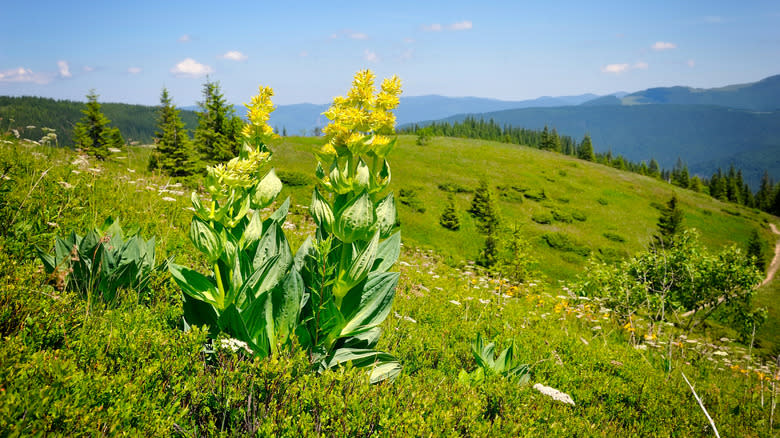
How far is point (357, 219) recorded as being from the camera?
2430 millimetres

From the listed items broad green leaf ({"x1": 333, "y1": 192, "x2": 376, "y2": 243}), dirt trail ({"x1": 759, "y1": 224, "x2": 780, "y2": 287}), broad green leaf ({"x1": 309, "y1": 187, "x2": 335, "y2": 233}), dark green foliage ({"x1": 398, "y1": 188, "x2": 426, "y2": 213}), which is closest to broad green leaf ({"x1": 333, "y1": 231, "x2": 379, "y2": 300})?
broad green leaf ({"x1": 333, "y1": 192, "x2": 376, "y2": 243})

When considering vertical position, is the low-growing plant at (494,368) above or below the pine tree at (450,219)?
above

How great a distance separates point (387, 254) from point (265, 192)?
1055mm

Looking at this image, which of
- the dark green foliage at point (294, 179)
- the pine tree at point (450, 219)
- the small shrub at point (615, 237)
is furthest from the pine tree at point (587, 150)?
the dark green foliage at point (294, 179)

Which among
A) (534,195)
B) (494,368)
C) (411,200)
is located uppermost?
(494,368)

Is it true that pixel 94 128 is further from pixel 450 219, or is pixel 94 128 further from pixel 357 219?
pixel 357 219

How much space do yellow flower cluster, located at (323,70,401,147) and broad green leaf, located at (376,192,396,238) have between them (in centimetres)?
42

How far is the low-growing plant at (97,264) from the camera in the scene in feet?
9.93

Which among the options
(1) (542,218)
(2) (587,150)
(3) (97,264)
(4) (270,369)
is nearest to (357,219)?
(4) (270,369)

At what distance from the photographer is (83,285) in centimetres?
305

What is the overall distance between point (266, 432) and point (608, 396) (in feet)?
13.6

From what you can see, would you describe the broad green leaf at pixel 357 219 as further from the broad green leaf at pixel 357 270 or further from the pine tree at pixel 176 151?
the pine tree at pixel 176 151

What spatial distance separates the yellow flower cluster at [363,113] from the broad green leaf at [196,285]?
130 centimetres

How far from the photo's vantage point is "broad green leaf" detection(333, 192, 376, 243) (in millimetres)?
2402
